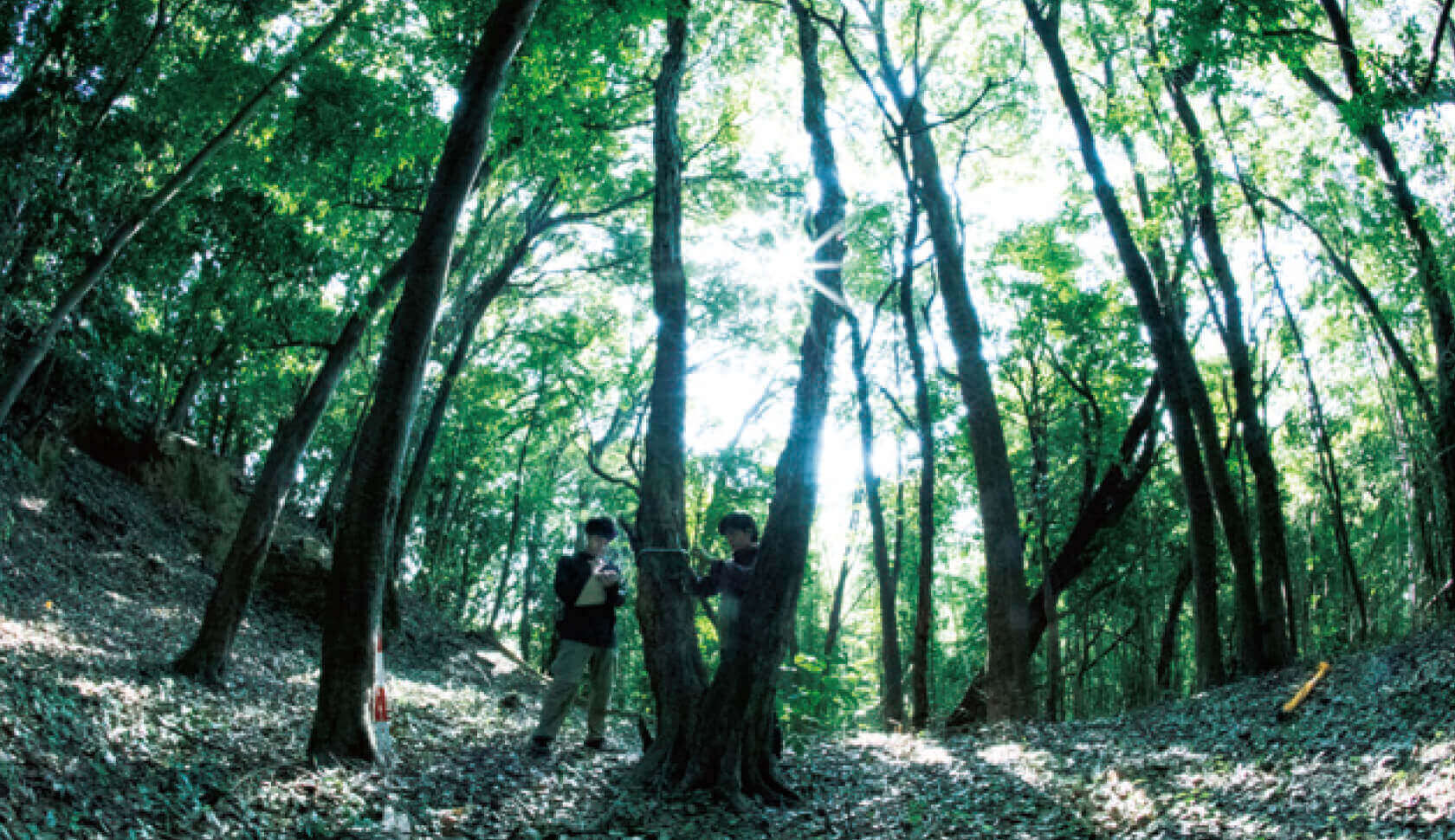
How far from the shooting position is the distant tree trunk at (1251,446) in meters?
9.80

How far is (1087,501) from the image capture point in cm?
1552

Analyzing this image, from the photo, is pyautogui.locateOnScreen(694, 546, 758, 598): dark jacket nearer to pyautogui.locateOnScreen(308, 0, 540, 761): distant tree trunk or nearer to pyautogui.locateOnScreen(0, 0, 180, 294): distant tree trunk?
pyautogui.locateOnScreen(308, 0, 540, 761): distant tree trunk

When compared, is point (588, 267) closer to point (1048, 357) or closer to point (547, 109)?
point (1048, 357)

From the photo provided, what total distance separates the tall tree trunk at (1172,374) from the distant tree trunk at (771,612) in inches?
221

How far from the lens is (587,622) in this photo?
24.5 feet

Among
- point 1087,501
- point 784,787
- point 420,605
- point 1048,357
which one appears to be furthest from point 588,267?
point 784,787

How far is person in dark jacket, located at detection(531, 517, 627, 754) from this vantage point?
729 centimetres

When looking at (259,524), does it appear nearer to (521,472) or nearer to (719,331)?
(719,331)

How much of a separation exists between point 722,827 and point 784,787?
0.86 m

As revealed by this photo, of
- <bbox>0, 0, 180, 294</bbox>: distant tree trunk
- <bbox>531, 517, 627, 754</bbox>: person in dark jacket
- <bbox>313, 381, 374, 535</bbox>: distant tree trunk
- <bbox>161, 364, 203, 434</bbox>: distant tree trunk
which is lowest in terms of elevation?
<bbox>531, 517, 627, 754</bbox>: person in dark jacket

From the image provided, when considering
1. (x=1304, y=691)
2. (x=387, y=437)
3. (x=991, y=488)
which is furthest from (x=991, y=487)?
(x=387, y=437)

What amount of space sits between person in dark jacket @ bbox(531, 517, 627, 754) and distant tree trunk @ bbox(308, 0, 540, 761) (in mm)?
1816

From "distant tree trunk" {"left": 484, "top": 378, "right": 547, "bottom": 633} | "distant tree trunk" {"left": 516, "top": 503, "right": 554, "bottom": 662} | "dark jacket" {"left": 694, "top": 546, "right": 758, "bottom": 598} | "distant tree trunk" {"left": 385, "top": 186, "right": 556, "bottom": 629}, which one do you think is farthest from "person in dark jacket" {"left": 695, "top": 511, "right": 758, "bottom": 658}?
"distant tree trunk" {"left": 516, "top": 503, "right": 554, "bottom": 662}

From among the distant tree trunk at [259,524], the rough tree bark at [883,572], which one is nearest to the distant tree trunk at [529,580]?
the rough tree bark at [883,572]
